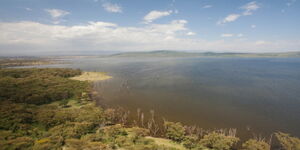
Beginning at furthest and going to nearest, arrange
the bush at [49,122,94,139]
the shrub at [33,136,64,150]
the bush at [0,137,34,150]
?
1. the bush at [49,122,94,139]
2. the shrub at [33,136,64,150]
3. the bush at [0,137,34,150]

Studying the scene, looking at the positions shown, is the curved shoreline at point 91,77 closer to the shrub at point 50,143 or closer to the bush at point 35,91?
the bush at point 35,91

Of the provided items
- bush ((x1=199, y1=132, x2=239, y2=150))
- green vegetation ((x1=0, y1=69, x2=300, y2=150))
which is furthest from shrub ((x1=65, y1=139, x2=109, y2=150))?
bush ((x1=199, y1=132, x2=239, y2=150))

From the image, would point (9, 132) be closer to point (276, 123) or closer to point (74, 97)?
point (74, 97)

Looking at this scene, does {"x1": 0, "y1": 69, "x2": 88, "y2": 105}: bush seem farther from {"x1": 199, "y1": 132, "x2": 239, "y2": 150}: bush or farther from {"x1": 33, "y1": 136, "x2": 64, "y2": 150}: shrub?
{"x1": 199, "y1": 132, "x2": 239, "y2": 150}: bush

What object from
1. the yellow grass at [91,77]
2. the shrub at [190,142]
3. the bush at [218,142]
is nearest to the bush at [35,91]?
the yellow grass at [91,77]

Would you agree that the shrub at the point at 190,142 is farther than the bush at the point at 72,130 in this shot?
Yes

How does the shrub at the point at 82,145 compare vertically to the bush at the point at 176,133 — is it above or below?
above

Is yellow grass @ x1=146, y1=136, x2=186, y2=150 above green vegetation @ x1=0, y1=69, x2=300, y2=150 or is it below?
below

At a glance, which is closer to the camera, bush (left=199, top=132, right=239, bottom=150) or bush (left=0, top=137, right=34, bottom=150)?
bush (left=0, top=137, right=34, bottom=150)

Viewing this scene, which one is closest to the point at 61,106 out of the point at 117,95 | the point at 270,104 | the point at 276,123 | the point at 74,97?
the point at 74,97

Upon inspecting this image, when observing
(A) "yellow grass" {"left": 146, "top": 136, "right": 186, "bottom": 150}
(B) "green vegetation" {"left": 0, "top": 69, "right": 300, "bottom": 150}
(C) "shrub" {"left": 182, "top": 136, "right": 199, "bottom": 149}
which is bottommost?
(A) "yellow grass" {"left": 146, "top": 136, "right": 186, "bottom": 150}

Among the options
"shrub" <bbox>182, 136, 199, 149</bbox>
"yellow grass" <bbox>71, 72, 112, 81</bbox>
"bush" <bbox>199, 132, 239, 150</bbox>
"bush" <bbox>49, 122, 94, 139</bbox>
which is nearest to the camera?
"bush" <bbox>199, 132, 239, 150</bbox>

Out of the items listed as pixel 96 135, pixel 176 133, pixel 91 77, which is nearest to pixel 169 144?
pixel 176 133

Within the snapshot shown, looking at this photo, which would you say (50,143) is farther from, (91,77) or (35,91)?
(91,77)
